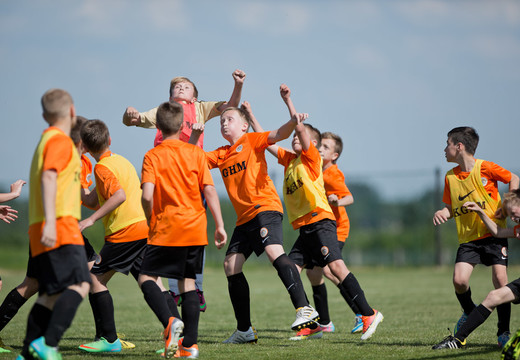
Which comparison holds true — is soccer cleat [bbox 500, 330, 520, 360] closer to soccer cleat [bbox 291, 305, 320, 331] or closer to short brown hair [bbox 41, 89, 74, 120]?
soccer cleat [bbox 291, 305, 320, 331]

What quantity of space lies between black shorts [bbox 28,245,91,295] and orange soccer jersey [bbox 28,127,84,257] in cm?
4

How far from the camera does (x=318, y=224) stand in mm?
6074

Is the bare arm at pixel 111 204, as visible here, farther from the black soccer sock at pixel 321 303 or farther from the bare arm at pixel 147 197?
the black soccer sock at pixel 321 303

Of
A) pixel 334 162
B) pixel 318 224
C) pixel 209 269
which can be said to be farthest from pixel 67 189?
pixel 209 269

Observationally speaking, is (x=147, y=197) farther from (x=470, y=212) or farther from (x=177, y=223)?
(x=470, y=212)

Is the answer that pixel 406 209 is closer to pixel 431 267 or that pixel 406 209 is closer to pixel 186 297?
pixel 431 267

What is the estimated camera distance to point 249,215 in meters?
5.73

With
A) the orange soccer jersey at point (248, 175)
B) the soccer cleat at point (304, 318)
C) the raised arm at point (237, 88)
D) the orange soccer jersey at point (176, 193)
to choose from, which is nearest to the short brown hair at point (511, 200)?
the soccer cleat at point (304, 318)

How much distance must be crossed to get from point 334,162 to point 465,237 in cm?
224

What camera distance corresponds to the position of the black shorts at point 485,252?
5582 millimetres

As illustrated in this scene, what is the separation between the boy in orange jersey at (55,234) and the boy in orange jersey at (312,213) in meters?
2.42

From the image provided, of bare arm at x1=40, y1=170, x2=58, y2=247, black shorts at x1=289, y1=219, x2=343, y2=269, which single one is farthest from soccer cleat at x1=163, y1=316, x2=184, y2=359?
black shorts at x1=289, y1=219, x2=343, y2=269

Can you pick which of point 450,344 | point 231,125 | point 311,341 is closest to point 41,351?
point 311,341

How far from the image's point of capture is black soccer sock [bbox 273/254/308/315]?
5.48m
